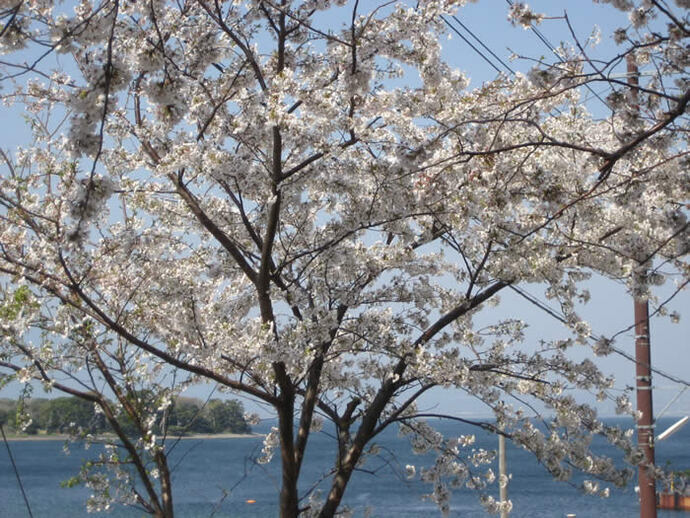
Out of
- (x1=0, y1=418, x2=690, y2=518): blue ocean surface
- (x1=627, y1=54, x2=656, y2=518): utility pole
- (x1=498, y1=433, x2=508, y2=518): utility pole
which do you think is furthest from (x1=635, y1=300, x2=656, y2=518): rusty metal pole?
(x1=0, y1=418, x2=690, y2=518): blue ocean surface

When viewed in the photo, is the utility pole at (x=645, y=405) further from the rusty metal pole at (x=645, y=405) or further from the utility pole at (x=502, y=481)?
the utility pole at (x=502, y=481)

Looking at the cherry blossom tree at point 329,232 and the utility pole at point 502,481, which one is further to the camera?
the utility pole at point 502,481

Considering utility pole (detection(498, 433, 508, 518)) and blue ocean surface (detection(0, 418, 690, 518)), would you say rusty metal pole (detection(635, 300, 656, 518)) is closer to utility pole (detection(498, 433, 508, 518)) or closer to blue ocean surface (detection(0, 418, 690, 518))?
utility pole (detection(498, 433, 508, 518))

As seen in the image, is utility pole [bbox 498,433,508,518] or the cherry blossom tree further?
utility pole [bbox 498,433,508,518]

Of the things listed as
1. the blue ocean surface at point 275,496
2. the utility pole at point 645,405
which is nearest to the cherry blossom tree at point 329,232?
the utility pole at point 645,405

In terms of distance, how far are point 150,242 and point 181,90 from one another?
2.52 m

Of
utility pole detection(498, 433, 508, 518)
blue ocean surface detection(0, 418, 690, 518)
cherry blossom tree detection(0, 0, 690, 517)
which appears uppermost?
cherry blossom tree detection(0, 0, 690, 517)

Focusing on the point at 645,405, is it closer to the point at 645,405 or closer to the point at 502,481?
the point at 645,405

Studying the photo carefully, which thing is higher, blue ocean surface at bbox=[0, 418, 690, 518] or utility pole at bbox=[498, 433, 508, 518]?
utility pole at bbox=[498, 433, 508, 518]

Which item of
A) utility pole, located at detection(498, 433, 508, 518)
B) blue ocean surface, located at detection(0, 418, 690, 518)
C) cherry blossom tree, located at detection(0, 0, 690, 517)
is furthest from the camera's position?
blue ocean surface, located at detection(0, 418, 690, 518)

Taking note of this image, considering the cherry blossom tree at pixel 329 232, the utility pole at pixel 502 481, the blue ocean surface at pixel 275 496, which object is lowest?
the blue ocean surface at pixel 275 496

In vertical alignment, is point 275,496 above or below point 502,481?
below

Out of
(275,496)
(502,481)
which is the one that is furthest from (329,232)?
(275,496)

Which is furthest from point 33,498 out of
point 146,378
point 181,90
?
point 181,90
